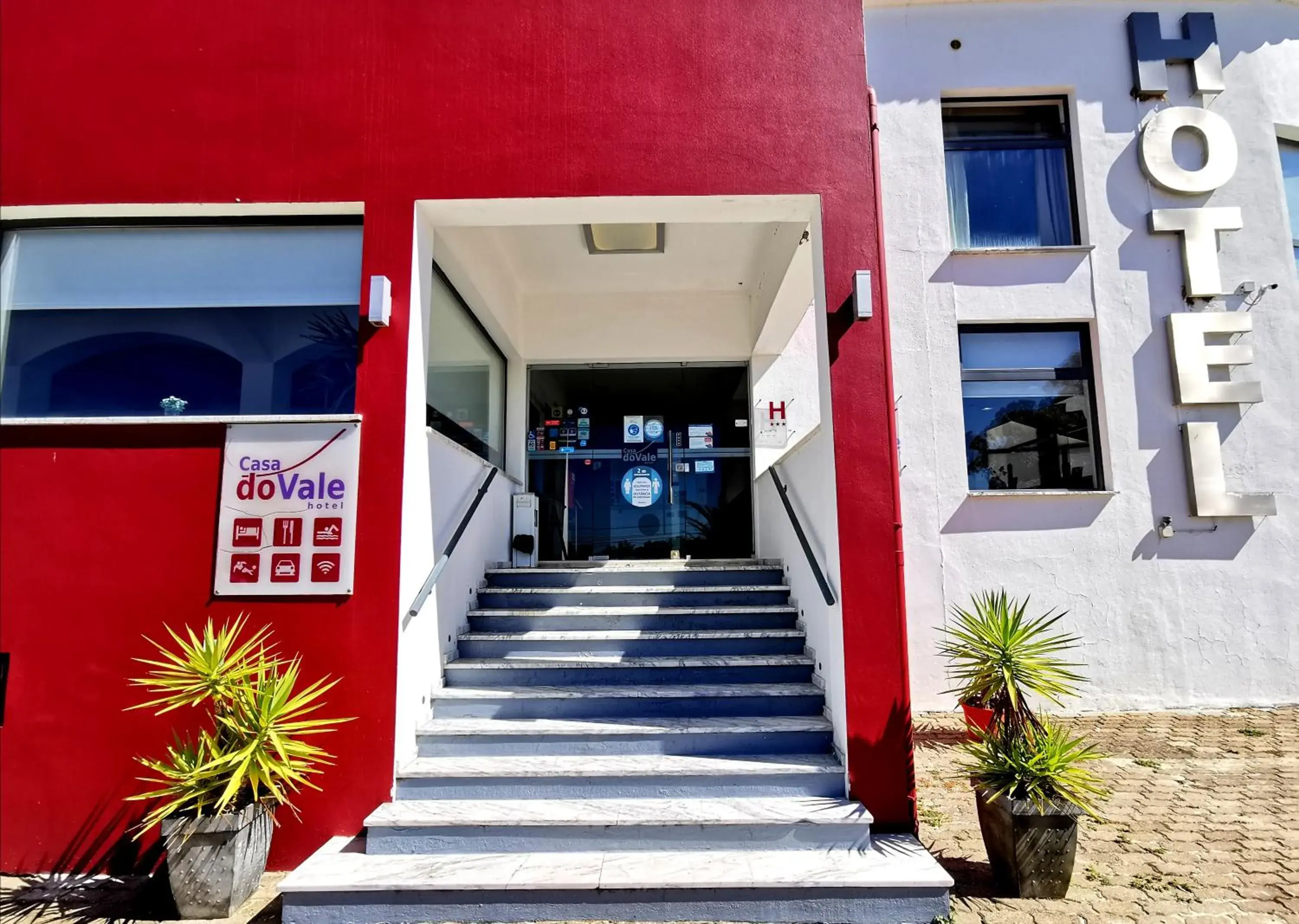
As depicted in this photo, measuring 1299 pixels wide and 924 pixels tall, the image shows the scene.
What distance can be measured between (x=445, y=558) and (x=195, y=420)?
1466mm

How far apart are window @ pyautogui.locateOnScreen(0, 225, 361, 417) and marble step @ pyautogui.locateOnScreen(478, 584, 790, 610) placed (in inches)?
74.0

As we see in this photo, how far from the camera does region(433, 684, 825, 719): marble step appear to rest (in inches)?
158

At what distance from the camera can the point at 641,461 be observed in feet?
22.5

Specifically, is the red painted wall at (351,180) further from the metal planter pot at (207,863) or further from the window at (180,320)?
the metal planter pot at (207,863)

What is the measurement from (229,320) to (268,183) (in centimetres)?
78

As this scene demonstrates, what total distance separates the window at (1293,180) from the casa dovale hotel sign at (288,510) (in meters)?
8.38

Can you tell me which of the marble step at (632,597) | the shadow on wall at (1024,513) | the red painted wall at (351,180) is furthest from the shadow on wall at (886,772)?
the shadow on wall at (1024,513)

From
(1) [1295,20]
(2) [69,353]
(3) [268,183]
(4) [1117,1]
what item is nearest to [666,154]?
(3) [268,183]

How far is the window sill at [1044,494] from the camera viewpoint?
604 centimetres

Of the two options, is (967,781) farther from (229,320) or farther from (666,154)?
(229,320)

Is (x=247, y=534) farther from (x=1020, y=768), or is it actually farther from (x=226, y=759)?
(x=1020, y=768)

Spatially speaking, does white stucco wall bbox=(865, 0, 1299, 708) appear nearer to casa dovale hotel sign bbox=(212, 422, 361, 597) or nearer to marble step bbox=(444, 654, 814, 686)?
marble step bbox=(444, 654, 814, 686)

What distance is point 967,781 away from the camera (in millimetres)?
4508

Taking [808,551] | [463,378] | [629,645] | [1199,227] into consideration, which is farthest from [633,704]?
[1199,227]
